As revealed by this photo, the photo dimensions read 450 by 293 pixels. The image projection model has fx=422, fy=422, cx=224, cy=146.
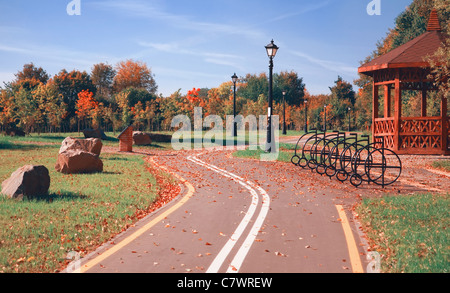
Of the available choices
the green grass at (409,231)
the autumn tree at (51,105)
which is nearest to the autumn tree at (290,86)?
the autumn tree at (51,105)

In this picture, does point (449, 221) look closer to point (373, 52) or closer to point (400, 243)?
point (400, 243)

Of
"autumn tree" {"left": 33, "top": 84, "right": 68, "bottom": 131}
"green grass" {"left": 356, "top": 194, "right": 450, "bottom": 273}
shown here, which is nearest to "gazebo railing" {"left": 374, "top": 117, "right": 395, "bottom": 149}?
"green grass" {"left": 356, "top": 194, "right": 450, "bottom": 273}

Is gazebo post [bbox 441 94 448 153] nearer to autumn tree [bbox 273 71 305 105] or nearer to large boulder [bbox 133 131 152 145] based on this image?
large boulder [bbox 133 131 152 145]

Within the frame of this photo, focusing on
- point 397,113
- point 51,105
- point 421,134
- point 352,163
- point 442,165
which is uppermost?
point 51,105

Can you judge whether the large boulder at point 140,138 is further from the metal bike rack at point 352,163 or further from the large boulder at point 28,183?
the large boulder at point 28,183

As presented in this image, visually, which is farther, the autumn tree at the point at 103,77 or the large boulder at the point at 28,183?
the autumn tree at the point at 103,77

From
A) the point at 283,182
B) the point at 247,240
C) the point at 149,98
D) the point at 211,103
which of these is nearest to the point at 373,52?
the point at 211,103

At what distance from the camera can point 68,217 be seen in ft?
28.0

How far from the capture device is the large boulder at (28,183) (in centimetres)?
1027

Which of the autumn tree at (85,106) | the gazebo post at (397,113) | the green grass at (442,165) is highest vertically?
the autumn tree at (85,106)

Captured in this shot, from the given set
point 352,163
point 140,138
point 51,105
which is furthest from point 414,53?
point 51,105

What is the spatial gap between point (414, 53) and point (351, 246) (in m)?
18.7

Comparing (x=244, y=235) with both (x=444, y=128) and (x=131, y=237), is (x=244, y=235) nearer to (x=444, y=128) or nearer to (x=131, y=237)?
(x=131, y=237)

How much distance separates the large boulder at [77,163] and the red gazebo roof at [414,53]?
50.1 feet
